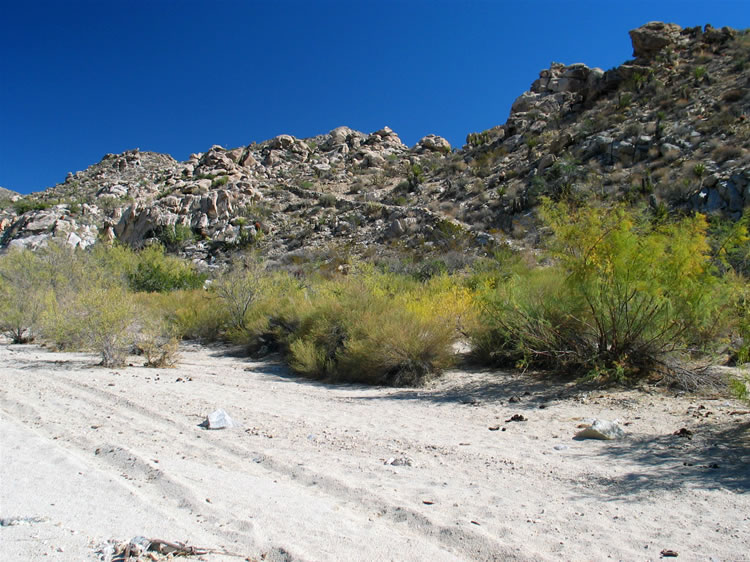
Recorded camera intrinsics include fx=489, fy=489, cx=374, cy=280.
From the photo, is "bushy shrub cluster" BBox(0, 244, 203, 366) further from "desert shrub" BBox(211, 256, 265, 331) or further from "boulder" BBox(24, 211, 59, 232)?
"boulder" BBox(24, 211, 59, 232)

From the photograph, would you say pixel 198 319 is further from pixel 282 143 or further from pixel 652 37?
pixel 282 143

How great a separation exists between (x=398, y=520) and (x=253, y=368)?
29.4 ft

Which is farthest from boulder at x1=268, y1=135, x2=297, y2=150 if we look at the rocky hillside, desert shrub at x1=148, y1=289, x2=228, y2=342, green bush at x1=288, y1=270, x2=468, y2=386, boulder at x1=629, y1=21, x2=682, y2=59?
green bush at x1=288, y1=270, x2=468, y2=386

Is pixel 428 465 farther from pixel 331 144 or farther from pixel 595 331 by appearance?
pixel 331 144

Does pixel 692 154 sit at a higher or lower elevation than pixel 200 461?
higher

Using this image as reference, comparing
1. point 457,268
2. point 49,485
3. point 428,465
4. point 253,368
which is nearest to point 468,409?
point 428,465

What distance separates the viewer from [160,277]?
2725cm

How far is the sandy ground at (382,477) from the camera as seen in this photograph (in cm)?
310

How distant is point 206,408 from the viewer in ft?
23.1

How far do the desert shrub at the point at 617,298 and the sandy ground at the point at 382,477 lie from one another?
0.87 m

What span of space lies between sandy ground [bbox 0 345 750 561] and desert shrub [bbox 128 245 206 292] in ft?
65.0

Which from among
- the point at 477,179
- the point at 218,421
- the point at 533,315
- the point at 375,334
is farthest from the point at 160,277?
the point at 533,315

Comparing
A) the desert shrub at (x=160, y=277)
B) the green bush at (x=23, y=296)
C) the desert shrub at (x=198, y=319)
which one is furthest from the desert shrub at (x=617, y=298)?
the desert shrub at (x=160, y=277)

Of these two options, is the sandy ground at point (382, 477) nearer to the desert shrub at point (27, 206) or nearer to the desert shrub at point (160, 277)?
the desert shrub at point (160, 277)
